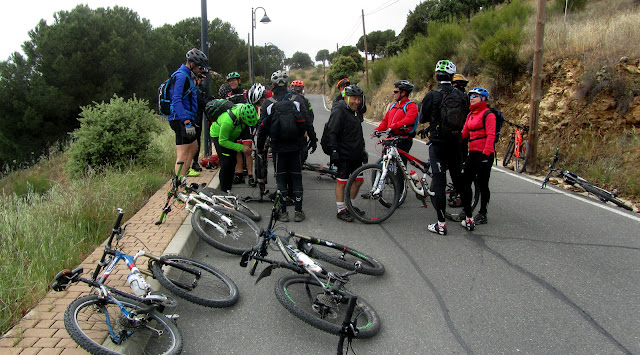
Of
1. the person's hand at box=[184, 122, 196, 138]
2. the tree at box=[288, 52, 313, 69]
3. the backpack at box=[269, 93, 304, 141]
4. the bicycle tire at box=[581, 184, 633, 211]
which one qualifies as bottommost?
the bicycle tire at box=[581, 184, 633, 211]

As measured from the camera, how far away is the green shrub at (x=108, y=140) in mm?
8516

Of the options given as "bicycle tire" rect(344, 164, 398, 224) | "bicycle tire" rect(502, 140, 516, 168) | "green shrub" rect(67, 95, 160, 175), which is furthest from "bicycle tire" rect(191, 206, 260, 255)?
"bicycle tire" rect(502, 140, 516, 168)

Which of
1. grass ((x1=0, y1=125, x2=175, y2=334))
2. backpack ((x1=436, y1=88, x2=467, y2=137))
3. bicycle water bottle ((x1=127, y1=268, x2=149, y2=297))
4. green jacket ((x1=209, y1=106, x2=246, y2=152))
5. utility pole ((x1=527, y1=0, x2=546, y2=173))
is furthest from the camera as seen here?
utility pole ((x1=527, y1=0, x2=546, y2=173))

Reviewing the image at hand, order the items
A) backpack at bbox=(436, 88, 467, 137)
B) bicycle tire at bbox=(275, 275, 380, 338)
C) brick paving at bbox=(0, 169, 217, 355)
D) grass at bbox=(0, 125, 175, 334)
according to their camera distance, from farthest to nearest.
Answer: backpack at bbox=(436, 88, 467, 137) → grass at bbox=(0, 125, 175, 334) → bicycle tire at bbox=(275, 275, 380, 338) → brick paving at bbox=(0, 169, 217, 355)

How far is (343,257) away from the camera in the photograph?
174 inches

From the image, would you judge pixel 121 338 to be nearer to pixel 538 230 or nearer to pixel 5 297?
pixel 5 297

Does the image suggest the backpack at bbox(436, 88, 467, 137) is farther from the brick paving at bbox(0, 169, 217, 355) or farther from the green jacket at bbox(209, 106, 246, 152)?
the brick paving at bbox(0, 169, 217, 355)

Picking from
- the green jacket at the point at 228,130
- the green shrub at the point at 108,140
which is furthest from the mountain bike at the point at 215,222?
the green shrub at the point at 108,140

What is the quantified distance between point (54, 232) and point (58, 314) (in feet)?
6.23

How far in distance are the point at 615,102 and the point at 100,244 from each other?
38.1 ft

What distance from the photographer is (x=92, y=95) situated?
2172cm

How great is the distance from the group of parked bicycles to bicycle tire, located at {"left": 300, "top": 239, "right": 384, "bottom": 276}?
10mm

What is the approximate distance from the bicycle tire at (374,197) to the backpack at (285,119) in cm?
102

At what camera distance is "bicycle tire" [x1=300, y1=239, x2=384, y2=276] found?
4.26m
